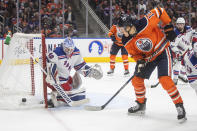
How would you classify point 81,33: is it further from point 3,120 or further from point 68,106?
point 3,120

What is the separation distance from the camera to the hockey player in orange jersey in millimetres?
2689

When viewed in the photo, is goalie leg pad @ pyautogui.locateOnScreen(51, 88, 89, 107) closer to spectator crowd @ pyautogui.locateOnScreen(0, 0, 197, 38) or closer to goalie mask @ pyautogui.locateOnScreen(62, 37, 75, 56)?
goalie mask @ pyautogui.locateOnScreen(62, 37, 75, 56)

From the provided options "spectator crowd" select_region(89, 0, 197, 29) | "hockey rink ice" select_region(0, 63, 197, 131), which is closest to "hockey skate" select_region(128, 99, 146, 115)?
"hockey rink ice" select_region(0, 63, 197, 131)

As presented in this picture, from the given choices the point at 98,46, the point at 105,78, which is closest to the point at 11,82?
the point at 105,78

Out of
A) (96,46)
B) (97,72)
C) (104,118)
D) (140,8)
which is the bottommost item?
(104,118)

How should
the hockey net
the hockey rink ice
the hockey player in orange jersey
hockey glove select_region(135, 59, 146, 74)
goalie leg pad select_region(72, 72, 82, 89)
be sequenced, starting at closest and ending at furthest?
the hockey rink ice → the hockey player in orange jersey → hockey glove select_region(135, 59, 146, 74) → the hockey net → goalie leg pad select_region(72, 72, 82, 89)

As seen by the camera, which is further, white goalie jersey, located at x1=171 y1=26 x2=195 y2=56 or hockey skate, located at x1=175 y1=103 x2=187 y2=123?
white goalie jersey, located at x1=171 y1=26 x2=195 y2=56

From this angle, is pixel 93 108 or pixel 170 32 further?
pixel 93 108

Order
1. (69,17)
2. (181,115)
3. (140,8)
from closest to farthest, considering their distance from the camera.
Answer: (181,115), (69,17), (140,8)

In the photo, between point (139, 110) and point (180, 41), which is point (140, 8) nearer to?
point (180, 41)

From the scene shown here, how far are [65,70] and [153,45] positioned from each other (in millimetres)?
1009

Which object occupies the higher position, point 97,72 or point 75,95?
point 97,72

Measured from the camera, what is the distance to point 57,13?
872 centimetres

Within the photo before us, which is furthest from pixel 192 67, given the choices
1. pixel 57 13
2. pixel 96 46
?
pixel 57 13
